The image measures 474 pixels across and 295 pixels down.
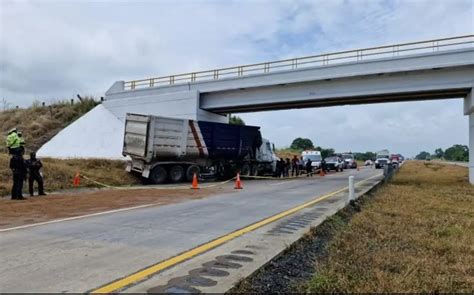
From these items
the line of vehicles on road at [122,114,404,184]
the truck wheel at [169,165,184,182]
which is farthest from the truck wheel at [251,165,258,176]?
the truck wheel at [169,165,184,182]

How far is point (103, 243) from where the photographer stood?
7.11 m

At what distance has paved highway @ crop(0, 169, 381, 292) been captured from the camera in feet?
16.9

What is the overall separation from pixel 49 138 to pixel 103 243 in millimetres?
31082

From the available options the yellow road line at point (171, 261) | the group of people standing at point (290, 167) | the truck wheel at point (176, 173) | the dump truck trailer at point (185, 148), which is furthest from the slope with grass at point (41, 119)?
the yellow road line at point (171, 261)

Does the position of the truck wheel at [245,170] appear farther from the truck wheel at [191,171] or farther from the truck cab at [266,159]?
the truck wheel at [191,171]

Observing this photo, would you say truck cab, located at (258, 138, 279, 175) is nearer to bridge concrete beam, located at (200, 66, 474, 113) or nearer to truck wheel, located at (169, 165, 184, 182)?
bridge concrete beam, located at (200, 66, 474, 113)

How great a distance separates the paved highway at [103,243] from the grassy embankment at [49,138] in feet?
27.8

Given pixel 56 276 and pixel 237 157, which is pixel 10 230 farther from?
pixel 237 157

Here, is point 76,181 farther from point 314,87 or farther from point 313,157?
point 313,157

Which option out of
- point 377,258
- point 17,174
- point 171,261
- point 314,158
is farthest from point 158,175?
point 314,158

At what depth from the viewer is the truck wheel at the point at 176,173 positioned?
78.1 feet

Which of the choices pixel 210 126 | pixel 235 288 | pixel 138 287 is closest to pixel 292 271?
pixel 235 288

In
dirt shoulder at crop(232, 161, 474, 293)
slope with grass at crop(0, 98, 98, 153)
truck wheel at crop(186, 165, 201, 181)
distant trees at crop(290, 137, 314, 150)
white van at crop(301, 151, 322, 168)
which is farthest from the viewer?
distant trees at crop(290, 137, 314, 150)

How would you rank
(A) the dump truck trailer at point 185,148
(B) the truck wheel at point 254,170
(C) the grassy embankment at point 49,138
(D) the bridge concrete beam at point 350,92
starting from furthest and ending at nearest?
(B) the truck wheel at point 254,170 < (D) the bridge concrete beam at point 350,92 < (A) the dump truck trailer at point 185,148 < (C) the grassy embankment at point 49,138
